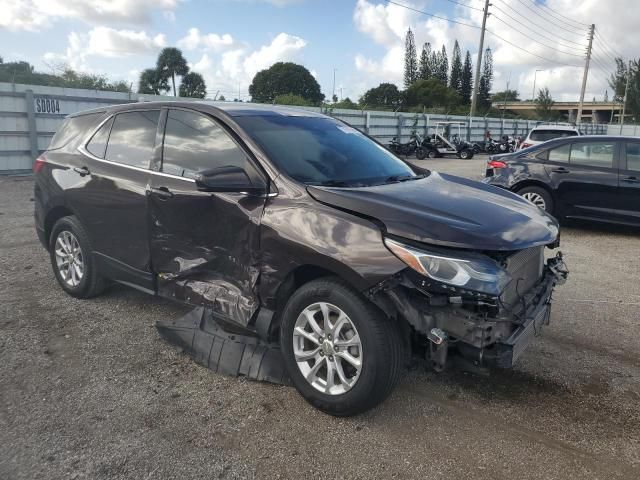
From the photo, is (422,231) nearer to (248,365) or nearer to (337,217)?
(337,217)

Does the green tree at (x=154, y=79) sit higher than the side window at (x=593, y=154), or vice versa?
the green tree at (x=154, y=79)

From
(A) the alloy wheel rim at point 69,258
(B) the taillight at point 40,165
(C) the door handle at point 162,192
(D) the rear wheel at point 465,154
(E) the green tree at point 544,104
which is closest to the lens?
(C) the door handle at point 162,192

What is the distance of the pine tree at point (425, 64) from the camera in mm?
86062

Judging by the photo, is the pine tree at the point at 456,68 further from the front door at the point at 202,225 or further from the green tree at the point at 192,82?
the front door at the point at 202,225

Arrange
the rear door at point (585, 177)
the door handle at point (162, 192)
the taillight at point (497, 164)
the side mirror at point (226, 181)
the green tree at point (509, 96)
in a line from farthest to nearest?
1. the green tree at point (509, 96)
2. the taillight at point (497, 164)
3. the rear door at point (585, 177)
4. the door handle at point (162, 192)
5. the side mirror at point (226, 181)

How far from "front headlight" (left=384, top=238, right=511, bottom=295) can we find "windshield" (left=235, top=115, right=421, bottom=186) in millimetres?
869

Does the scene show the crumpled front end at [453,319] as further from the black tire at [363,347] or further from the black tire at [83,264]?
the black tire at [83,264]

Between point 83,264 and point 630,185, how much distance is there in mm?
7184

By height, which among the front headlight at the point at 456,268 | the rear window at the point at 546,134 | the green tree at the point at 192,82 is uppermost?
the green tree at the point at 192,82

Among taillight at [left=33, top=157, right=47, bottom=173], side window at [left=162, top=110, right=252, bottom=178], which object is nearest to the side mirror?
side window at [left=162, top=110, right=252, bottom=178]

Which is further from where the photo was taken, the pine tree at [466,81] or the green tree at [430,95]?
the pine tree at [466,81]

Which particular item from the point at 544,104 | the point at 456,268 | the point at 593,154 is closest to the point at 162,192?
the point at 456,268

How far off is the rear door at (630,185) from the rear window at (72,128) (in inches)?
274

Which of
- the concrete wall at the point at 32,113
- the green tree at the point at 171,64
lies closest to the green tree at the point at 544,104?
the green tree at the point at 171,64
